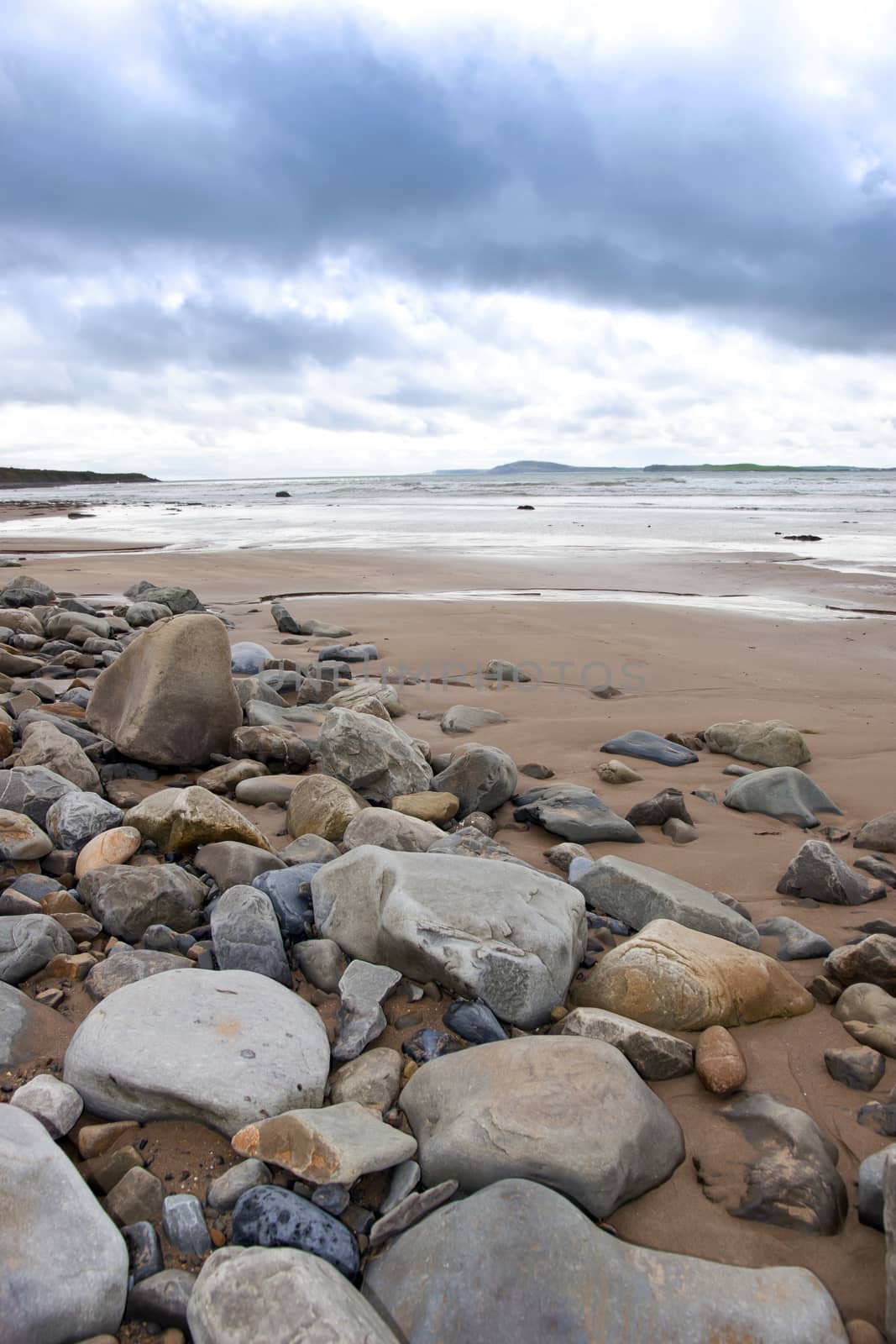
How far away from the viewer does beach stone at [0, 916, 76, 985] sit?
2197 millimetres

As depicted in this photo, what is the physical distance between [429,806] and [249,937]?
4.02 ft

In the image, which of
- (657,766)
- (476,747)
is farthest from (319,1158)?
(657,766)

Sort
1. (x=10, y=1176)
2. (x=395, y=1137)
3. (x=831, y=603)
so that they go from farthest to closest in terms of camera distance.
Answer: (x=831, y=603) → (x=395, y=1137) → (x=10, y=1176)

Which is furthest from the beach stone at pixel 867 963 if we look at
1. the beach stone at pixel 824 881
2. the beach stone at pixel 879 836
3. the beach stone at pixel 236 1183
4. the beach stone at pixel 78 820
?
the beach stone at pixel 78 820

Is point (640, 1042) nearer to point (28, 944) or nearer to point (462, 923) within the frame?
point (462, 923)

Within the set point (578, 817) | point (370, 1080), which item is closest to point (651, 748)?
point (578, 817)

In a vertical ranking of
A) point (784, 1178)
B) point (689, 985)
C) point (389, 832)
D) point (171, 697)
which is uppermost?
point (171, 697)

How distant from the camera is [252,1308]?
1348 mm

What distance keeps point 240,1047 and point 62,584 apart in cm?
991

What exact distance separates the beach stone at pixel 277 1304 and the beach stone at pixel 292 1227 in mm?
69

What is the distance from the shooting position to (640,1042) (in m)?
2.02

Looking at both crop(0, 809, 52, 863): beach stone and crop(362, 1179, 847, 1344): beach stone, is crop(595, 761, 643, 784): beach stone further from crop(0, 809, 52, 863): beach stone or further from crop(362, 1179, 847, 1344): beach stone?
crop(362, 1179, 847, 1344): beach stone

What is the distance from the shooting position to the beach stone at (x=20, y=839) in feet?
8.95

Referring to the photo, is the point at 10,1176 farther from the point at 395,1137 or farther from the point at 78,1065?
the point at 395,1137
